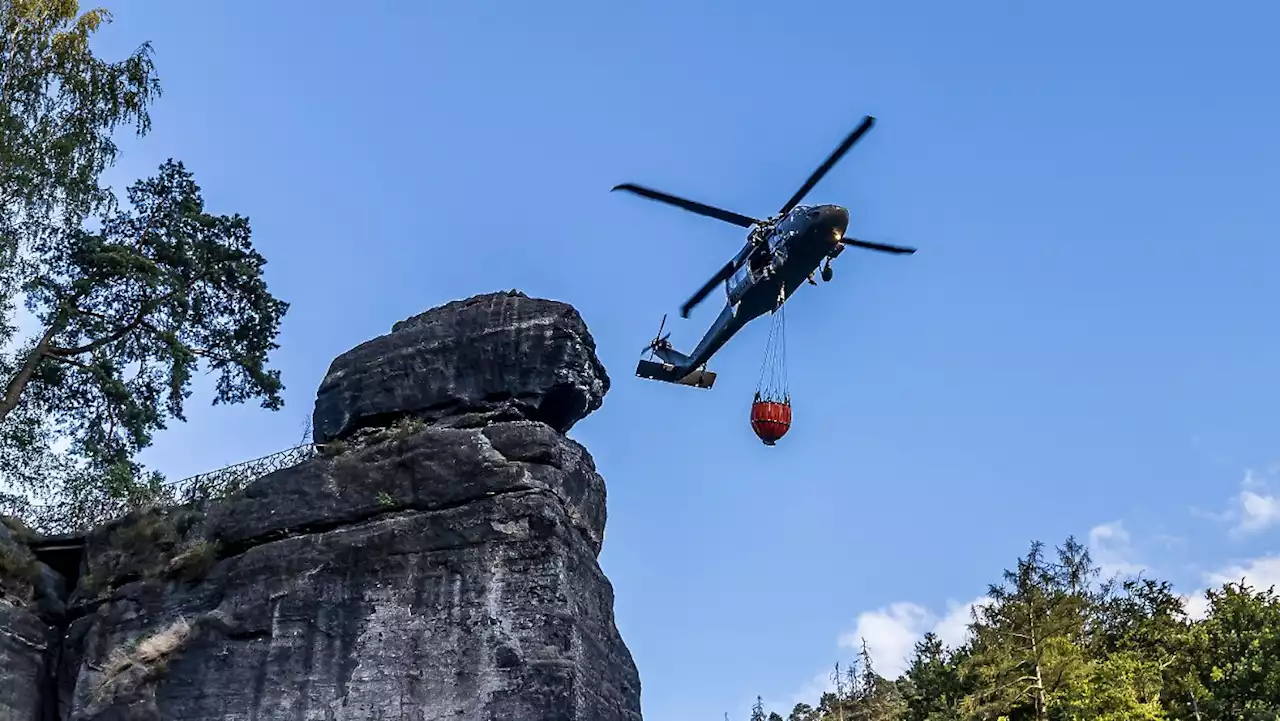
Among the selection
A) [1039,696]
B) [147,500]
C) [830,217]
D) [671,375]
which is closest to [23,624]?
[147,500]

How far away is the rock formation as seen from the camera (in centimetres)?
2073

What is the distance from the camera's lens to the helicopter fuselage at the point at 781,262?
2870 cm

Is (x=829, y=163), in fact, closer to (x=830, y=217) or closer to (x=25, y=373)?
(x=830, y=217)

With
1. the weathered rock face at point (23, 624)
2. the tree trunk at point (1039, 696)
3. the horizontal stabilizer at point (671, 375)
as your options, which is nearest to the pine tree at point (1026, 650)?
the tree trunk at point (1039, 696)

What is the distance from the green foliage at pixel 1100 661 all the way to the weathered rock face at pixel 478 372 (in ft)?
60.3

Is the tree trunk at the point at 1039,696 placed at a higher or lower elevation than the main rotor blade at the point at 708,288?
lower

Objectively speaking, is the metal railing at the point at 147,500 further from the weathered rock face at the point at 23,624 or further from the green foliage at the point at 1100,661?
the green foliage at the point at 1100,661

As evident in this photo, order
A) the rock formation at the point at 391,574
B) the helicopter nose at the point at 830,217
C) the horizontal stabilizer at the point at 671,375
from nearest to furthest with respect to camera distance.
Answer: the rock formation at the point at 391,574 → the helicopter nose at the point at 830,217 → the horizontal stabilizer at the point at 671,375

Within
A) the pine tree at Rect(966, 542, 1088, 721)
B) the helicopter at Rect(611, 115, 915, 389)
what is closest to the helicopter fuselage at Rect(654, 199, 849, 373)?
the helicopter at Rect(611, 115, 915, 389)

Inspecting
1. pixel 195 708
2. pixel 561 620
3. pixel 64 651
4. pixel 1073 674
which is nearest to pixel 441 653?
pixel 561 620

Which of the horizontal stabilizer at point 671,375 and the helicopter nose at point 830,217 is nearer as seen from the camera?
the helicopter nose at point 830,217

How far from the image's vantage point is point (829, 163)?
28.6 metres

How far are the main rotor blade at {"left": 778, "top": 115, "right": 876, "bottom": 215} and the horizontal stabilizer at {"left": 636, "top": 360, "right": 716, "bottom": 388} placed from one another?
17.3 feet

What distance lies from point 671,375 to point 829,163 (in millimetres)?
7630
